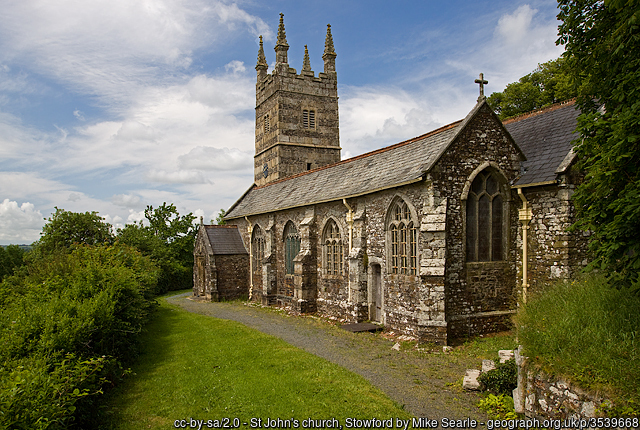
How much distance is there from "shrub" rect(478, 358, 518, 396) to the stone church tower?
2387 cm

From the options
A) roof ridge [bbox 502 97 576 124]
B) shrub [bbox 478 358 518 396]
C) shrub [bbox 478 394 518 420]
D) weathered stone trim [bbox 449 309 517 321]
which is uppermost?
roof ridge [bbox 502 97 576 124]

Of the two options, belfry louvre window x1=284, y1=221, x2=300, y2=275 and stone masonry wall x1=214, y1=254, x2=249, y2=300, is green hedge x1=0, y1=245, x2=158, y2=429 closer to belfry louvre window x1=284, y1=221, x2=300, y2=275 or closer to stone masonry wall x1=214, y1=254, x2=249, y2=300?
belfry louvre window x1=284, y1=221, x2=300, y2=275

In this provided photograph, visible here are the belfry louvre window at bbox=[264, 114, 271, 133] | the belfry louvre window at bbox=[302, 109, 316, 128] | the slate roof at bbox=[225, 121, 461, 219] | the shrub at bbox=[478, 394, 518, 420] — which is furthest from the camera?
the belfry louvre window at bbox=[264, 114, 271, 133]

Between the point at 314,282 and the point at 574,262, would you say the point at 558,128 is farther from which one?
the point at 314,282

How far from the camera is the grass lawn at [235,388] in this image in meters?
7.92

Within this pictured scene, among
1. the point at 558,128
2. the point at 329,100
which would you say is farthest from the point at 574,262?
the point at 329,100

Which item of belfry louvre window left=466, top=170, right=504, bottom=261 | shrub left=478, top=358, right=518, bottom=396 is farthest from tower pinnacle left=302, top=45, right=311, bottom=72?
shrub left=478, top=358, right=518, bottom=396

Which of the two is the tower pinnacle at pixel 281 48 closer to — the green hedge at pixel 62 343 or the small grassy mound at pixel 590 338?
the green hedge at pixel 62 343

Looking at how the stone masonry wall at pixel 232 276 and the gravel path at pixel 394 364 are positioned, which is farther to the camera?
the stone masonry wall at pixel 232 276

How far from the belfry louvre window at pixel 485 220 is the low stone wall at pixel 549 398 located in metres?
6.14

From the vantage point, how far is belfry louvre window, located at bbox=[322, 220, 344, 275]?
1812cm

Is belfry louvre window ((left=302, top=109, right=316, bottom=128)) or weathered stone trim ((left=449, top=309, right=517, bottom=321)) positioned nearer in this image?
weathered stone trim ((left=449, top=309, right=517, bottom=321))

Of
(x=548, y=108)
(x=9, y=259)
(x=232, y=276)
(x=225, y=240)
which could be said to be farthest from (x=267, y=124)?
(x=9, y=259)

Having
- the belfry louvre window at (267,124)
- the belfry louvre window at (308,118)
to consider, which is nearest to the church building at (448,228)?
the belfry louvre window at (308,118)
